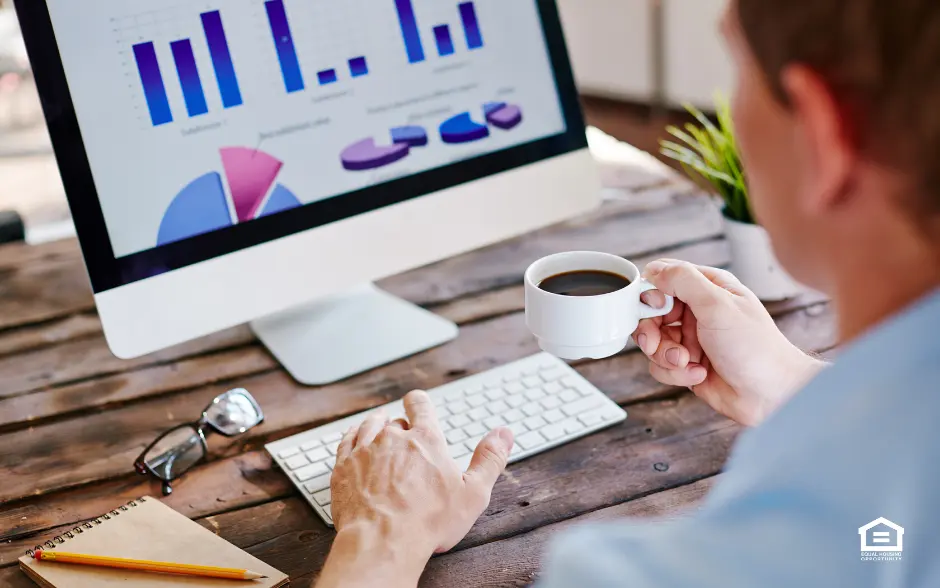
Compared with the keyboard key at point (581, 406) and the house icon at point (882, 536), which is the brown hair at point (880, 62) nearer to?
the house icon at point (882, 536)

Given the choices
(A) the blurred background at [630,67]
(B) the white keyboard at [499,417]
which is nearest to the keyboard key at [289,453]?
(B) the white keyboard at [499,417]

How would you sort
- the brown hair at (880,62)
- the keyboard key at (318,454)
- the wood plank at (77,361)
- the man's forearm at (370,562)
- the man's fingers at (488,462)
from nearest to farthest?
the brown hair at (880,62) → the man's forearm at (370,562) → the man's fingers at (488,462) → the keyboard key at (318,454) → the wood plank at (77,361)

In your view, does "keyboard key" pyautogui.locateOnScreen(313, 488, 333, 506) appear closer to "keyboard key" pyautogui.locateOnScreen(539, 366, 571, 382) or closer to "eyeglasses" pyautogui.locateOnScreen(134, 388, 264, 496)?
"eyeglasses" pyautogui.locateOnScreen(134, 388, 264, 496)

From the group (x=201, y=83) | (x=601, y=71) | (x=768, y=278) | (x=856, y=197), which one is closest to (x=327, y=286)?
(x=201, y=83)

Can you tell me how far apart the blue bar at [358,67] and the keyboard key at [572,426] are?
1.48 feet

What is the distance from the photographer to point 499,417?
3.34 feet

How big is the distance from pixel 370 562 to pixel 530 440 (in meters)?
0.26

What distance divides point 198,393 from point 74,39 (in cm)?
42

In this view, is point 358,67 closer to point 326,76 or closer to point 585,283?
point 326,76

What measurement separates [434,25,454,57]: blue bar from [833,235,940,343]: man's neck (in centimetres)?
66

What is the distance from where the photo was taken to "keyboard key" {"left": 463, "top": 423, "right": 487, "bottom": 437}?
99cm

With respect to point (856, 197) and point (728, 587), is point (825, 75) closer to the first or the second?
point (856, 197)

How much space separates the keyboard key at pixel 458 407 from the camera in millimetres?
1028

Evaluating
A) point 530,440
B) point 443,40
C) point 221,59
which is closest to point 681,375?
point 530,440
